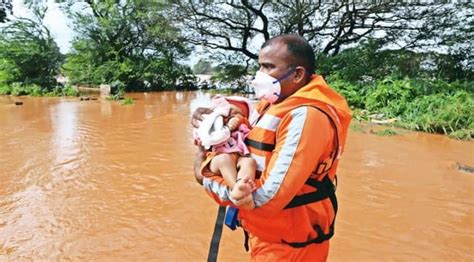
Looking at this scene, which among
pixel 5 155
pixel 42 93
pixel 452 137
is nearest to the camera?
pixel 5 155

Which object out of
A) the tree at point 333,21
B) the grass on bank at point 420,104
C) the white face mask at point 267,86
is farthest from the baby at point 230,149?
the tree at point 333,21

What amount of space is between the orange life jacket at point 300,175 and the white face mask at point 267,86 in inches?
1.5

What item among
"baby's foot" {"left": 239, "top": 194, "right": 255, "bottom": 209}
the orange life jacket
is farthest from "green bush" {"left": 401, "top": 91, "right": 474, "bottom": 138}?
"baby's foot" {"left": 239, "top": 194, "right": 255, "bottom": 209}

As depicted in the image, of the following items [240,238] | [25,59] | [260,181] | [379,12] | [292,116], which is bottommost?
[240,238]

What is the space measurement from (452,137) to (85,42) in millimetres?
16538

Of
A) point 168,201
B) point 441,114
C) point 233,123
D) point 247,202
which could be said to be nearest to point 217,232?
point 247,202

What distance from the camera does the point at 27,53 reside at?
18.3 metres

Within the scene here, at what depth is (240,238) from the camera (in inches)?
139

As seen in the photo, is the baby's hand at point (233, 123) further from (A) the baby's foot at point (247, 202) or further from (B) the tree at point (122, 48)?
(B) the tree at point (122, 48)

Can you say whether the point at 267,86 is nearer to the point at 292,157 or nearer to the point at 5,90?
the point at 292,157

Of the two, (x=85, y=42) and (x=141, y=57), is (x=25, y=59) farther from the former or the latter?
(x=141, y=57)

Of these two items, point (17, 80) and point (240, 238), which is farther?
point (17, 80)

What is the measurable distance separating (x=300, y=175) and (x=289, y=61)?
0.36m

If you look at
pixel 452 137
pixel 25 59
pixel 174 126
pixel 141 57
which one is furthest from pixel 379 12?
pixel 25 59
